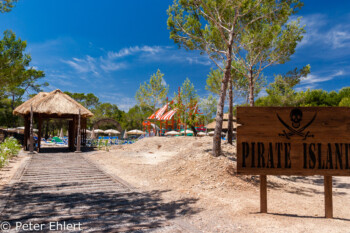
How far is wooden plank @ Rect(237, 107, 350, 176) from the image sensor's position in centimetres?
434

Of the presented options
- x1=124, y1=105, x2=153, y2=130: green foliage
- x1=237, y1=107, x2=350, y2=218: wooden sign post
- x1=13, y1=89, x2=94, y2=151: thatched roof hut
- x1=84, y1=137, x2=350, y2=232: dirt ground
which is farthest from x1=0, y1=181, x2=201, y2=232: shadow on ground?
x1=124, y1=105, x2=153, y2=130: green foliage

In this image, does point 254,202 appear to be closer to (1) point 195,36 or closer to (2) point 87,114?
(1) point 195,36

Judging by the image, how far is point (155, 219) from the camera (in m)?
4.02

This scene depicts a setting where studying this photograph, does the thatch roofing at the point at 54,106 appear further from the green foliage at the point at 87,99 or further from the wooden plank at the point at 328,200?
the green foliage at the point at 87,99

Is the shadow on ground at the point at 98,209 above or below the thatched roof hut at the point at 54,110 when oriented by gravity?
below

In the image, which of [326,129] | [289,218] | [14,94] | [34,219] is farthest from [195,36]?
[14,94]

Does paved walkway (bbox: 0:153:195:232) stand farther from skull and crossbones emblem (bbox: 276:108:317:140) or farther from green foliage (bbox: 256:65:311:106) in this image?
green foliage (bbox: 256:65:311:106)

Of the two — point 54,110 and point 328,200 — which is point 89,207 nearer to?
point 328,200

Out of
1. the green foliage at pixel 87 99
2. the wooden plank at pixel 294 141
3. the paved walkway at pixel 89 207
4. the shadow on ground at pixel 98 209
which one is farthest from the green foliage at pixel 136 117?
the wooden plank at pixel 294 141

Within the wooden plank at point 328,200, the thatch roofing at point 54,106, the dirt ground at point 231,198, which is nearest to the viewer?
the dirt ground at point 231,198

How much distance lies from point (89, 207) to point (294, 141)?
420 cm

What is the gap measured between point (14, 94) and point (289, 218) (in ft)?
139

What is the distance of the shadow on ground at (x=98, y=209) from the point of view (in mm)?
3809

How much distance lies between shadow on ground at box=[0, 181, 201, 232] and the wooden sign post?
5.30 ft
